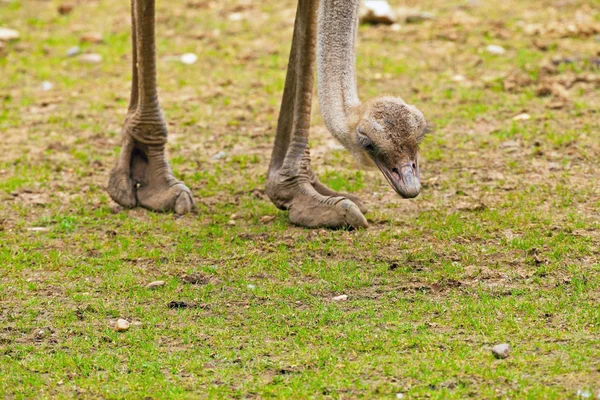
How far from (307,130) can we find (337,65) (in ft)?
5.50

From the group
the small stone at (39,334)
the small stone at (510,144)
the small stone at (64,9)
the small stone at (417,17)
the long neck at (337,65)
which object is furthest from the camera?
the small stone at (64,9)

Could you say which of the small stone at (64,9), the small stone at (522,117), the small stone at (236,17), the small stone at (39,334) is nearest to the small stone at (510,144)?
the small stone at (522,117)

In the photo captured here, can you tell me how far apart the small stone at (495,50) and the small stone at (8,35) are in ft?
17.5

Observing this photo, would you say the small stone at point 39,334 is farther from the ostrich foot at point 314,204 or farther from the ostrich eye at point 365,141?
the ostrich foot at point 314,204

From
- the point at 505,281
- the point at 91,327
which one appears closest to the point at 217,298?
the point at 91,327

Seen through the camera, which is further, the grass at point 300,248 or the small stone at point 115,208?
the small stone at point 115,208

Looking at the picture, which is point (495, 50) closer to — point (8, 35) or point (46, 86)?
point (46, 86)

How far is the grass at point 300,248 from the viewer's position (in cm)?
477

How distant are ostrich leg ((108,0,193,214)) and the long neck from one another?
2.04 metres

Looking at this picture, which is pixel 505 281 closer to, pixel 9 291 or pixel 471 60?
pixel 9 291

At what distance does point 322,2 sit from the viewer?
5.65 meters

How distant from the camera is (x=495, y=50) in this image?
35.8 feet

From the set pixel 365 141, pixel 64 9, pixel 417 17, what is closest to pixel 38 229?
pixel 365 141

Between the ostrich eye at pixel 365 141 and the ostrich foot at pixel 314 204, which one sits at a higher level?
the ostrich eye at pixel 365 141
